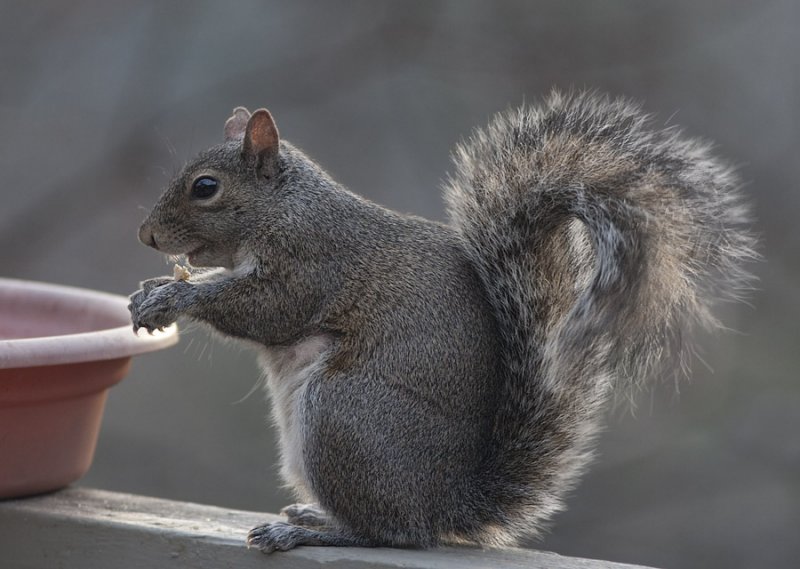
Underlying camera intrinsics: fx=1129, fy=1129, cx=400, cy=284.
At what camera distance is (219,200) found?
1.48 m

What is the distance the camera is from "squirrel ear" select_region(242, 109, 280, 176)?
1.48 meters

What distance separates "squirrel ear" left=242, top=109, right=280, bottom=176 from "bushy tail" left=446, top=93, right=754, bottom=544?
243mm

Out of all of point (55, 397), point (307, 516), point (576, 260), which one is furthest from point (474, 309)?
point (55, 397)

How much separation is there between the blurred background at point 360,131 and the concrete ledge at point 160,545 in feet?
5.85

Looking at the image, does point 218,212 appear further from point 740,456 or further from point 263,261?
point 740,456

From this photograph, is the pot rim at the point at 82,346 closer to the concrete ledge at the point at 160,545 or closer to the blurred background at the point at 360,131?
the concrete ledge at the point at 160,545

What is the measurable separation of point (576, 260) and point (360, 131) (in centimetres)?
235

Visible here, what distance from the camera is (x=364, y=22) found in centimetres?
375

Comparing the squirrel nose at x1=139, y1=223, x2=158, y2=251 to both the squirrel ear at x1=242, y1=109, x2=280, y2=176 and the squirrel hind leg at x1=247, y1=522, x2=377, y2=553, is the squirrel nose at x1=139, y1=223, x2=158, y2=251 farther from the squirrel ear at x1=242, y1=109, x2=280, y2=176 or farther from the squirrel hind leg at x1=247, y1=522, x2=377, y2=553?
the squirrel hind leg at x1=247, y1=522, x2=377, y2=553

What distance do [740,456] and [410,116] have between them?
1480mm

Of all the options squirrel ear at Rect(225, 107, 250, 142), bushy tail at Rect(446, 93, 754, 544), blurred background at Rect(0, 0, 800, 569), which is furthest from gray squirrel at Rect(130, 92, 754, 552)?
blurred background at Rect(0, 0, 800, 569)

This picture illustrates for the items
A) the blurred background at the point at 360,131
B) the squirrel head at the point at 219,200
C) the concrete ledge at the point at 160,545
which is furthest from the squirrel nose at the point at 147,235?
the blurred background at the point at 360,131

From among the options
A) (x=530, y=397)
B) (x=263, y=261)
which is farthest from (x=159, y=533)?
(x=530, y=397)

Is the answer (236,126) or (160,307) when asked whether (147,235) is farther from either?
(236,126)
